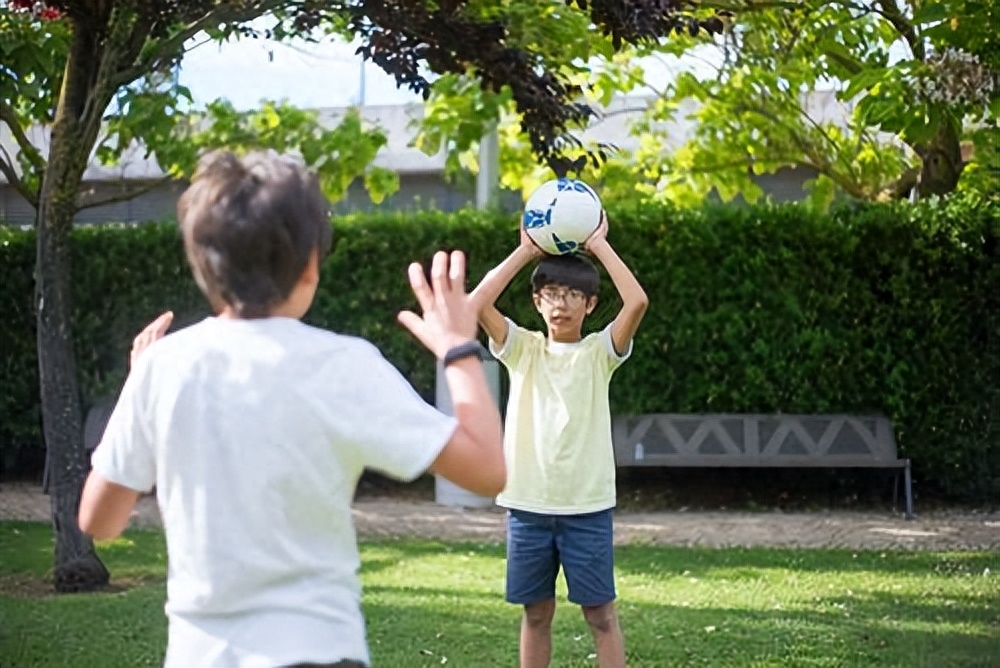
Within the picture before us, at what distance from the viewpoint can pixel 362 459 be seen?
7.37 feet

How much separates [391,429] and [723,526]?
9.34 m

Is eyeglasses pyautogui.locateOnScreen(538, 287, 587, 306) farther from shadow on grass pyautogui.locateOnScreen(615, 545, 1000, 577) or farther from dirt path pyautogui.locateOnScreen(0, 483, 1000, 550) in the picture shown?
dirt path pyautogui.locateOnScreen(0, 483, 1000, 550)

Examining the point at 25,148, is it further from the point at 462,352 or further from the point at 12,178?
the point at 462,352

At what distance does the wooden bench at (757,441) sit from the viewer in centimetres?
1230

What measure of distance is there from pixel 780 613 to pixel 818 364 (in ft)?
17.6

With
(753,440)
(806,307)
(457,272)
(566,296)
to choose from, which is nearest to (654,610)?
(566,296)

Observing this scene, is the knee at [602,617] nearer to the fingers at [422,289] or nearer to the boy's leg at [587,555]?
the boy's leg at [587,555]

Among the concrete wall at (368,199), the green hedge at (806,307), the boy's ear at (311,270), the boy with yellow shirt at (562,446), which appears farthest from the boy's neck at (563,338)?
the concrete wall at (368,199)

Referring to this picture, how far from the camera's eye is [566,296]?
5.12m

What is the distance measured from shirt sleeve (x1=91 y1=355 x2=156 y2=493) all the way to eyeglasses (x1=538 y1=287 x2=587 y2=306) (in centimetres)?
287

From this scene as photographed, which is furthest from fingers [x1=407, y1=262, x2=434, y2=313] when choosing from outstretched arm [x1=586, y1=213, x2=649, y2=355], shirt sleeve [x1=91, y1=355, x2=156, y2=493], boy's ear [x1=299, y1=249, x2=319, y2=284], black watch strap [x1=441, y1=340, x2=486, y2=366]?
outstretched arm [x1=586, y1=213, x2=649, y2=355]

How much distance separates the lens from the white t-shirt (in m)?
2.22

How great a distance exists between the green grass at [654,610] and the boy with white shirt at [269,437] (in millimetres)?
4055

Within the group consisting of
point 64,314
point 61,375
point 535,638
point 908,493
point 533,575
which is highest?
point 64,314
